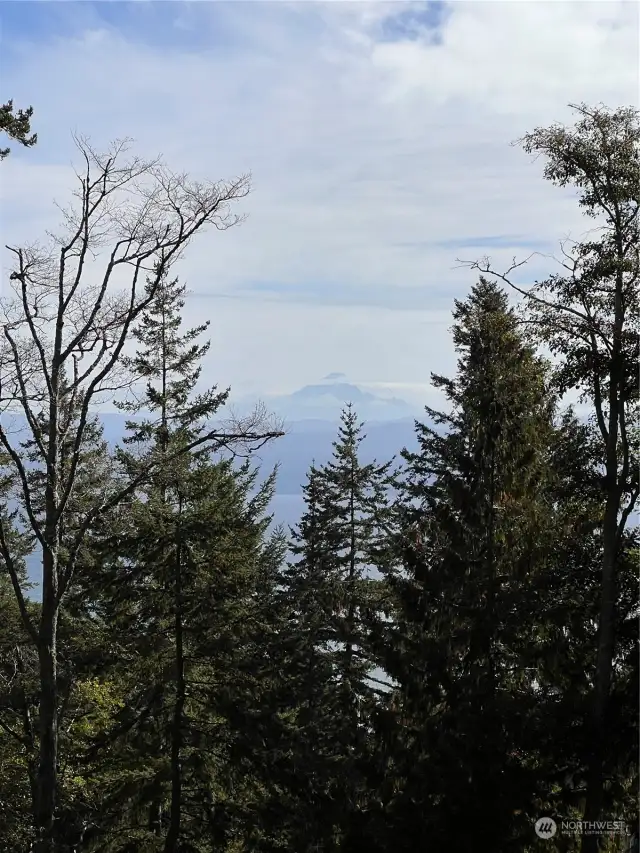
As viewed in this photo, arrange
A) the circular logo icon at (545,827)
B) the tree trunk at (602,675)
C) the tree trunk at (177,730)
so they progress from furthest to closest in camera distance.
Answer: the tree trunk at (177,730), the circular logo icon at (545,827), the tree trunk at (602,675)

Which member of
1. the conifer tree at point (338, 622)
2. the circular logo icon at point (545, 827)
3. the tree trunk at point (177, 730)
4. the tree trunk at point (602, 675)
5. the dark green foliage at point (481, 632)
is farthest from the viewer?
the conifer tree at point (338, 622)

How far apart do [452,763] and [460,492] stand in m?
4.48

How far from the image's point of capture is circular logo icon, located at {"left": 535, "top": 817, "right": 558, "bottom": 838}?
12375 millimetres

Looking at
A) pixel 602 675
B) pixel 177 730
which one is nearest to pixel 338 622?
pixel 177 730

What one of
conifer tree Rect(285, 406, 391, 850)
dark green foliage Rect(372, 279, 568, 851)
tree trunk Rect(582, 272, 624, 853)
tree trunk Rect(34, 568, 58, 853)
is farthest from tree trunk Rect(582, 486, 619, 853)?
tree trunk Rect(34, 568, 58, 853)

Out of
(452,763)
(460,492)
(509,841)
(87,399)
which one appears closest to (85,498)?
(87,399)

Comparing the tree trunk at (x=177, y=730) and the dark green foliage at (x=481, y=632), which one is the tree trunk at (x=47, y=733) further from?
the dark green foliage at (x=481, y=632)

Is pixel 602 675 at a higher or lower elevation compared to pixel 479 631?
lower

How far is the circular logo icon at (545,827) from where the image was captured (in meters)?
12.4

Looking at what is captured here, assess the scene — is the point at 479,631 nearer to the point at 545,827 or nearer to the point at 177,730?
the point at 545,827

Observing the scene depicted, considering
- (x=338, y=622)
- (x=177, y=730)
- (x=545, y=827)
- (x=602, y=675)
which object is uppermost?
(x=338, y=622)

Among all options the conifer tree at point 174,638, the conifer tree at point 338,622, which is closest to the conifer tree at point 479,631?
the conifer tree at point 338,622

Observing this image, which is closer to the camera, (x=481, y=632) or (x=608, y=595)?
(x=608, y=595)

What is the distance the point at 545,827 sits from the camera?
12.4 metres
